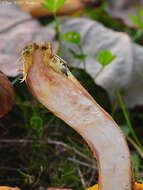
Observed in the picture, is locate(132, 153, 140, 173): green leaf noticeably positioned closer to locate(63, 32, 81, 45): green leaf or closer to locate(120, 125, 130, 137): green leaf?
locate(120, 125, 130, 137): green leaf

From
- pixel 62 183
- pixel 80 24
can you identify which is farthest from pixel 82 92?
pixel 80 24

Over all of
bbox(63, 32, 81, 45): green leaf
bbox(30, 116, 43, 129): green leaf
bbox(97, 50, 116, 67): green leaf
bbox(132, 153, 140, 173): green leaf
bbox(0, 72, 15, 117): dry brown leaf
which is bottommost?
bbox(132, 153, 140, 173): green leaf

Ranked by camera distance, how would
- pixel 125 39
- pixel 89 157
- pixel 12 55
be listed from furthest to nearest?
pixel 125 39 → pixel 12 55 → pixel 89 157

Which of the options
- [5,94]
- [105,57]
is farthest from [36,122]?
[105,57]

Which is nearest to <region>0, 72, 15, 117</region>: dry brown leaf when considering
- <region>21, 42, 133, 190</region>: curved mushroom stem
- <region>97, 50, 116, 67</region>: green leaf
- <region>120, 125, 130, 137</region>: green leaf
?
<region>21, 42, 133, 190</region>: curved mushroom stem

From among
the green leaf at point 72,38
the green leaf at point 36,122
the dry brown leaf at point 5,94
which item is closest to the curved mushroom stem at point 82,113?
the dry brown leaf at point 5,94

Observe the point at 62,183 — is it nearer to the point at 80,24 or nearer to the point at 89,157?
the point at 89,157
